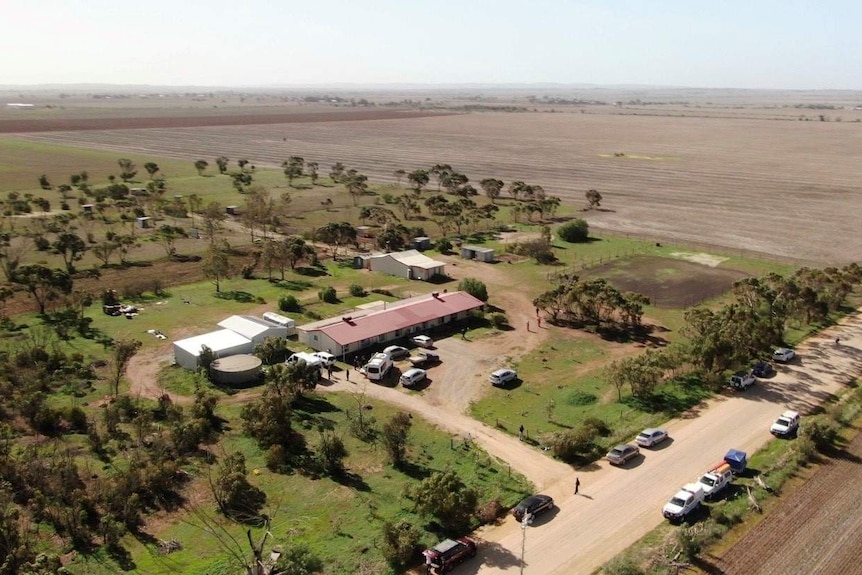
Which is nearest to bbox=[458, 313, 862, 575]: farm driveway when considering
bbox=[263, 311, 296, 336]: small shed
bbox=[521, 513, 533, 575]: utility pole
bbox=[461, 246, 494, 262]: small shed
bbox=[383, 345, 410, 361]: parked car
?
bbox=[521, 513, 533, 575]: utility pole

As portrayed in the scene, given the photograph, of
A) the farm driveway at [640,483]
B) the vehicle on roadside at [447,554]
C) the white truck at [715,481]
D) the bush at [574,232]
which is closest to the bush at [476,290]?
the farm driveway at [640,483]

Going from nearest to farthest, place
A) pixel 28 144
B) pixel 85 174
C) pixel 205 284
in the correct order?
pixel 205 284
pixel 85 174
pixel 28 144

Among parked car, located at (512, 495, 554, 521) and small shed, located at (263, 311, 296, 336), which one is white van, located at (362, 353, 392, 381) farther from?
parked car, located at (512, 495, 554, 521)

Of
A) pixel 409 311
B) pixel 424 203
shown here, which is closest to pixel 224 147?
pixel 424 203

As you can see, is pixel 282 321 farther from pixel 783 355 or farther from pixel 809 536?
pixel 809 536

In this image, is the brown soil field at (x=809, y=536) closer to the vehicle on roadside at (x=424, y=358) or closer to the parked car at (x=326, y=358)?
the vehicle on roadside at (x=424, y=358)

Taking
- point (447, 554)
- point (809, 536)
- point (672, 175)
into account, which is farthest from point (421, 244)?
point (672, 175)

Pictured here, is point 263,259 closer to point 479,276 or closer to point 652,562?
point 479,276

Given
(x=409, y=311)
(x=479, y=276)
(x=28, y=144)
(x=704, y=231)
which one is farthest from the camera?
(x=28, y=144)
